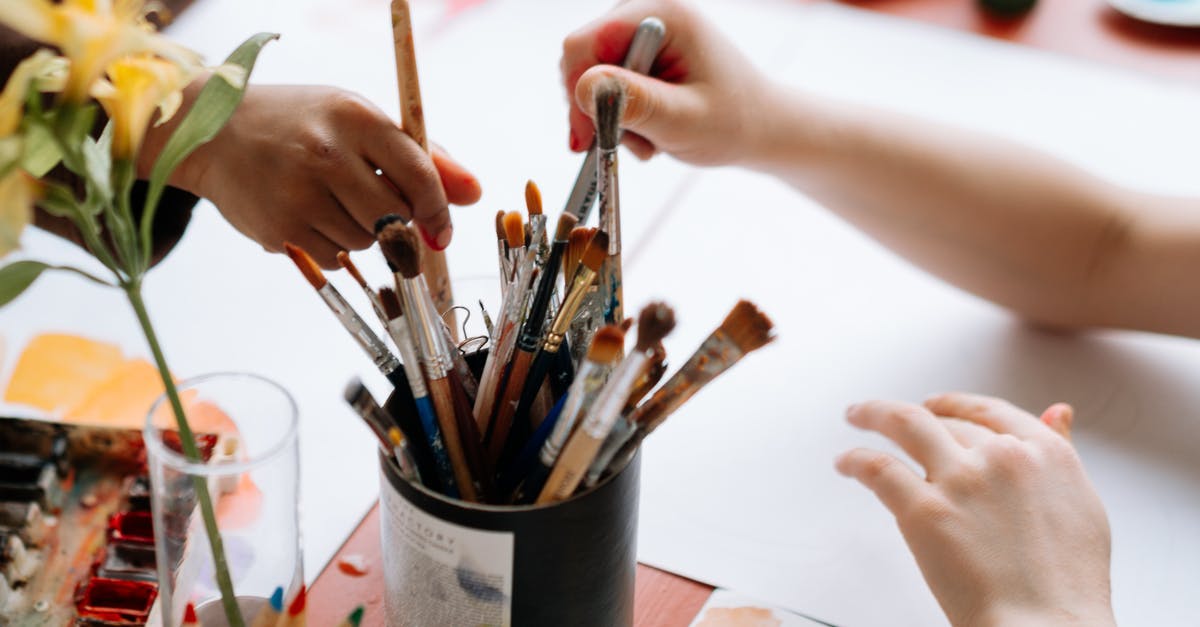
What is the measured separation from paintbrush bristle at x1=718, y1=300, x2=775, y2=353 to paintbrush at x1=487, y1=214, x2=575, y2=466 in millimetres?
82

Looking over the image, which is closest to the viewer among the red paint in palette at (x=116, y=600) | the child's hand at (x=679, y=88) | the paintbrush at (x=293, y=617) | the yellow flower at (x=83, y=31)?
the yellow flower at (x=83, y=31)

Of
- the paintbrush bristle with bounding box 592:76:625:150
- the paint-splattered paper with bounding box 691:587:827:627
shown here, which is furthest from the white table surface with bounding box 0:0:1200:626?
the paintbrush bristle with bounding box 592:76:625:150

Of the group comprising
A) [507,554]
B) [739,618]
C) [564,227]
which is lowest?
[739,618]

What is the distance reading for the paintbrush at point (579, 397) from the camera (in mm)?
381

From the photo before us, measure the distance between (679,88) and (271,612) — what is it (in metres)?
0.40

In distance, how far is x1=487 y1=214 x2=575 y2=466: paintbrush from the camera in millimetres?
448

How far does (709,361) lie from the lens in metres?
0.41

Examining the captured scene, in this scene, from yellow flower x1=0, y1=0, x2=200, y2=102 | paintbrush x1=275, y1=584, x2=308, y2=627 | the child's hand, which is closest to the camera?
yellow flower x1=0, y1=0, x2=200, y2=102

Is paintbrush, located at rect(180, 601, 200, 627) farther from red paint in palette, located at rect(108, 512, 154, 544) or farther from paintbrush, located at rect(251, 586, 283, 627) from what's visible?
red paint in palette, located at rect(108, 512, 154, 544)

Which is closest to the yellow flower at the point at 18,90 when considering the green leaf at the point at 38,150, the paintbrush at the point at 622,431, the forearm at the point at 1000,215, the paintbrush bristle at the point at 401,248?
the green leaf at the point at 38,150

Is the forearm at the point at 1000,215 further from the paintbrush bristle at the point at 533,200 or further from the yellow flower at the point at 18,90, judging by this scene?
the yellow flower at the point at 18,90

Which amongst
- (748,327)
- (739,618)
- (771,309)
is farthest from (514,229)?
(771,309)

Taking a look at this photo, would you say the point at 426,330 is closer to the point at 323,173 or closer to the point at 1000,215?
the point at 323,173

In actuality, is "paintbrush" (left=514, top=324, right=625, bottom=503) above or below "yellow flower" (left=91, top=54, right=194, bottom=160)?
below
